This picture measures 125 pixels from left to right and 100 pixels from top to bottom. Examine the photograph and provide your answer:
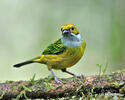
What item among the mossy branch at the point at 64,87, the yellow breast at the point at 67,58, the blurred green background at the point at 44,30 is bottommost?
the mossy branch at the point at 64,87

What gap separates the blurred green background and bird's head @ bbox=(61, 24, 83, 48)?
454 cm

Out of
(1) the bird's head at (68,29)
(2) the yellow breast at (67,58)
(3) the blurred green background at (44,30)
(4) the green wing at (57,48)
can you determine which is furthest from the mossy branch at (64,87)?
(3) the blurred green background at (44,30)

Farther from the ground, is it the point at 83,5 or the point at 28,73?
the point at 83,5

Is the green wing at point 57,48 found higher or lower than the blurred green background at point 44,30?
lower

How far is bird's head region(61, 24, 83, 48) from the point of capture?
4840mm

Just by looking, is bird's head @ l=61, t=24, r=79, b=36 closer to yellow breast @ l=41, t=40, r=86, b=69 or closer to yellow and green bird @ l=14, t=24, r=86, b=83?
yellow and green bird @ l=14, t=24, r=86, b=83

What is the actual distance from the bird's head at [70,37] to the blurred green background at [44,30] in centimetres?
454

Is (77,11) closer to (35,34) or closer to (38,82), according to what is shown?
(35,34)

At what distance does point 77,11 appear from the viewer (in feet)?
35.3

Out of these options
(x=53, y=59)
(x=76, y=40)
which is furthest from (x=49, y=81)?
(x=76, y=40)

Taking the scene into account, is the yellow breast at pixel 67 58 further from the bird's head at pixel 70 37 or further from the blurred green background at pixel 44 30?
the blurred green background at pixel 44 30

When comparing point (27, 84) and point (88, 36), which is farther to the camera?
point (88, 36)

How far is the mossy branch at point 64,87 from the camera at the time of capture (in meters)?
3.53

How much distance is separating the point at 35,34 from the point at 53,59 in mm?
6136
